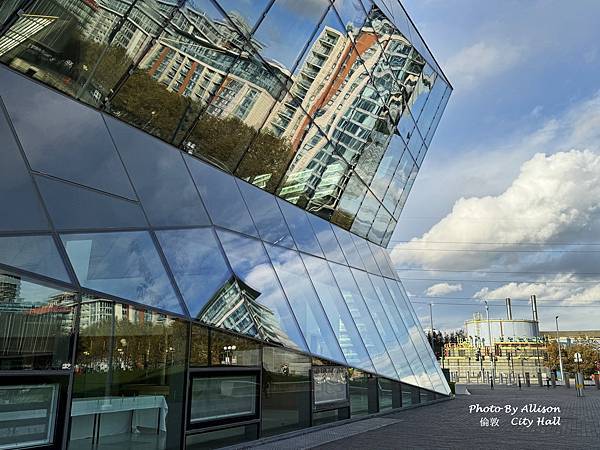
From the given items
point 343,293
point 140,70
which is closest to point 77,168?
point 140,70

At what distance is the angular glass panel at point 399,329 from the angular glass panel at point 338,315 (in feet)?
10.2

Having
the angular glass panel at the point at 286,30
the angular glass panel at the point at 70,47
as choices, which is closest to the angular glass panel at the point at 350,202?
the angular glass panel at the point at 286,30

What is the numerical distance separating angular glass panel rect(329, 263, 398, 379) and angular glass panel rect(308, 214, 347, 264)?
393 millimetres

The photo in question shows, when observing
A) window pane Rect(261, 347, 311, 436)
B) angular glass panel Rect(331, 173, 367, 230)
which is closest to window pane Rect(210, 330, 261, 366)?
window pane Rect(261, 347, 311, 436)

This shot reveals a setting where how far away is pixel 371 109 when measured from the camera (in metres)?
16.5

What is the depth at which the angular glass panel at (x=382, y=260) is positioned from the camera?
20.4m

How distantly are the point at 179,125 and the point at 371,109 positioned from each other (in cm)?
769

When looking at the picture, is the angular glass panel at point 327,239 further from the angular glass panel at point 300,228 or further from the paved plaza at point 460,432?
the paved plaza at point 460,432

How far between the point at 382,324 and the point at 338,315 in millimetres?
3440

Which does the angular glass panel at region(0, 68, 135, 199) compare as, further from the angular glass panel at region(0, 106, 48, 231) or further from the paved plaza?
the paved plaza

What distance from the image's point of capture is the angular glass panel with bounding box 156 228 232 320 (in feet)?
27.7

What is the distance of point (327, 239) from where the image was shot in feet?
53.2

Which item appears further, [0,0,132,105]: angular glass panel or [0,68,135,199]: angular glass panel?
[0,0,132,105]: angular glass panel

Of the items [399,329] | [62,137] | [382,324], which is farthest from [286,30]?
[399,329]
